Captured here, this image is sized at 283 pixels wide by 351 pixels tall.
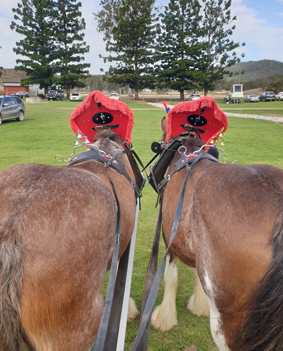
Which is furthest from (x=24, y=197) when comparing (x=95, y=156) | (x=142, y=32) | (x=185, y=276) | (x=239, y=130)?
(x=142, y=32)

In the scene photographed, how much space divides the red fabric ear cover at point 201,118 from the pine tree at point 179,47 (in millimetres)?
35946

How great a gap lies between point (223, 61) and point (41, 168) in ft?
151

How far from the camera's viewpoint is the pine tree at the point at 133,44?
121 ft

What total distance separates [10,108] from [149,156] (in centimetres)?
1133

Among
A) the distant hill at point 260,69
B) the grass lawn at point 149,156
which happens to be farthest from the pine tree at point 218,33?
the distant hill at point 260,69

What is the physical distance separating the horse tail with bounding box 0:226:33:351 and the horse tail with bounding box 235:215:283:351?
127 cm

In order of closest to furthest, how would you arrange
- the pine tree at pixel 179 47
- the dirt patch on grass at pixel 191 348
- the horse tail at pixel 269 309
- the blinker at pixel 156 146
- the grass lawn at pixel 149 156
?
the horse tail at pixel 269 309 → the dirt patch on grass at pixel 191 348 → the grass lawn at pixel 149 156 → the blinker at pixel 156 146 → the pine tree at pixel 179 47

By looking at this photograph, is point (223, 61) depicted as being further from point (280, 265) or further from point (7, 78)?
point (7, 78)

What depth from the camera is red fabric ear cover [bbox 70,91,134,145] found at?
3.05 m

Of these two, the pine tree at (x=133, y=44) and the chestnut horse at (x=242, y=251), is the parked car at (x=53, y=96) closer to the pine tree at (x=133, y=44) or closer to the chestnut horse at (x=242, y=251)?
the pine tree at (x=133, y=44)

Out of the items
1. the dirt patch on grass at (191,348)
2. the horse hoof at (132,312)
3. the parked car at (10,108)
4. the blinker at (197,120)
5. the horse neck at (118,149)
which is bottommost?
the dirt patch on grass at (191,348)

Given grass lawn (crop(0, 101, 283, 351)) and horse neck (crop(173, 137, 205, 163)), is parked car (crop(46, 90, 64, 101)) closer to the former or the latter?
grass lawn (crop(0, 101, 283, 351))

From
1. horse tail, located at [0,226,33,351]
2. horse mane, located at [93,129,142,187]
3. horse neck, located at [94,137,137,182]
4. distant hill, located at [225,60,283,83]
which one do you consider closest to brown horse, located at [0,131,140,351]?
horse tail, located at [0,226,33,351]

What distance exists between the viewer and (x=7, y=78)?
68.4 meters
